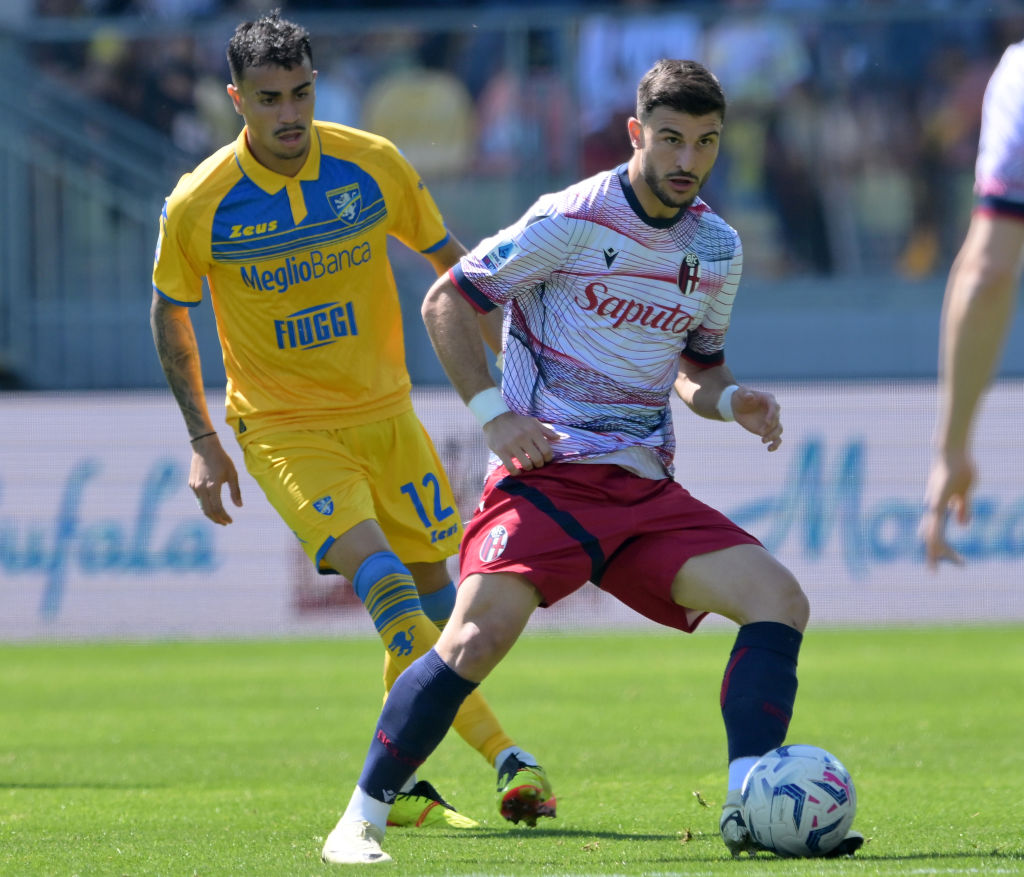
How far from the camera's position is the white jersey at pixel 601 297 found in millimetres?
4348

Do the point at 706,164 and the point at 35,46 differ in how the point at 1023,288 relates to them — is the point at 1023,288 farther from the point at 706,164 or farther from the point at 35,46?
the point at 706,164

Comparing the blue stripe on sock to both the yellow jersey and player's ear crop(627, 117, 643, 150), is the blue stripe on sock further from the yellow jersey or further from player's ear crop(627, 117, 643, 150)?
player's ear crop(627, 117, 643, 150)

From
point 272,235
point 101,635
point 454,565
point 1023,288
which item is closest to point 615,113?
point 1023,288

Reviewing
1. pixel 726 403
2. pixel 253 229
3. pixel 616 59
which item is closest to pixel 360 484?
pixel 253 229

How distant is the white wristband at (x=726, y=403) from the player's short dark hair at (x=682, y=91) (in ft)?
2.49

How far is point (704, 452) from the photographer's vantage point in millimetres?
11703

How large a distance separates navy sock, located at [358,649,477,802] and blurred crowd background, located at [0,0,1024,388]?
935 cm

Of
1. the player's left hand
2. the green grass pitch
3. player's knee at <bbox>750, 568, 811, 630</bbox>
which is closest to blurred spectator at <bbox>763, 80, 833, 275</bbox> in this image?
the green grass pitch

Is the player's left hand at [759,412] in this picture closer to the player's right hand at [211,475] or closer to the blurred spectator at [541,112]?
the player's right hand at [211,475]

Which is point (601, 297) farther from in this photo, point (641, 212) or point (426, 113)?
point (426, 113)

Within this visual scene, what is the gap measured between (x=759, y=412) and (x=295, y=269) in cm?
164

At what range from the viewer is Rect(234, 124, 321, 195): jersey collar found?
205 inches

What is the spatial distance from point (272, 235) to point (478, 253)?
1.04 metres

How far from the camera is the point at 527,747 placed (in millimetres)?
6668
